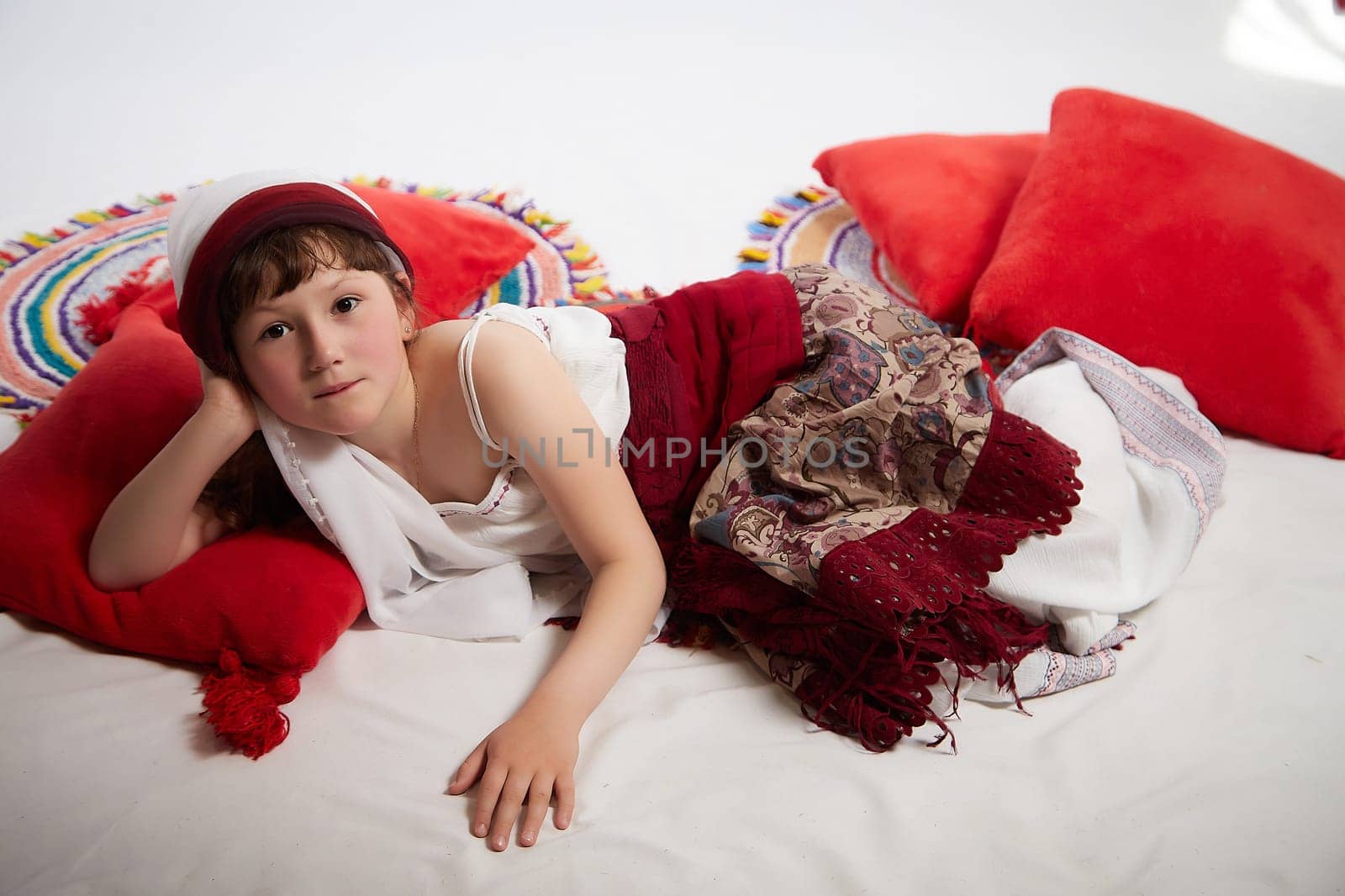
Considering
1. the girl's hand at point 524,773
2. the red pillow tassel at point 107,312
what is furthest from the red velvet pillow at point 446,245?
the girl's hand at point 524,773

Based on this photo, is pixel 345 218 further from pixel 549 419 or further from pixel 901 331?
pixel 901 331

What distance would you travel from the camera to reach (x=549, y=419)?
1.00m

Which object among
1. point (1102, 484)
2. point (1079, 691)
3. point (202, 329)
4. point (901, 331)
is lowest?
point (1079, 691)

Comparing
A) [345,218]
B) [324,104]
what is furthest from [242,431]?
[324,104]

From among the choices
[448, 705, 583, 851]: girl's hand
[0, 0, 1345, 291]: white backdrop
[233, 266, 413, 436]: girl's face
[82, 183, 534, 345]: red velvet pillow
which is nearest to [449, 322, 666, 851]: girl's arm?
[448, 705, 583, 851]: girl's hand

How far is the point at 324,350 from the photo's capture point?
915 millimetres

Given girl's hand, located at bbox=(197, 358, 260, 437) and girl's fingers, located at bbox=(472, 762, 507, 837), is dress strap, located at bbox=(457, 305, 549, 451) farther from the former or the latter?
girl's fingers, located at bbox=(472, 762, 507, 837)

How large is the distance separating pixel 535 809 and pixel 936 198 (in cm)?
123

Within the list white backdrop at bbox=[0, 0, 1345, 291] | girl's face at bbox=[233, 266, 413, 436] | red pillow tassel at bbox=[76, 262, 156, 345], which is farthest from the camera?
white backdrop at bbox=[0, 0, 1345, 291]

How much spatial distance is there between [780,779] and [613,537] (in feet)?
0.93

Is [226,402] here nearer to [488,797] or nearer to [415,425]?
[415,425]

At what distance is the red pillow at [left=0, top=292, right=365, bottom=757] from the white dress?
5cm

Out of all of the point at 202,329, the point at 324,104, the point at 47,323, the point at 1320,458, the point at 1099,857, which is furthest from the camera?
the point at 324,104

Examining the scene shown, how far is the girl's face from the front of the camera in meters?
0.92
